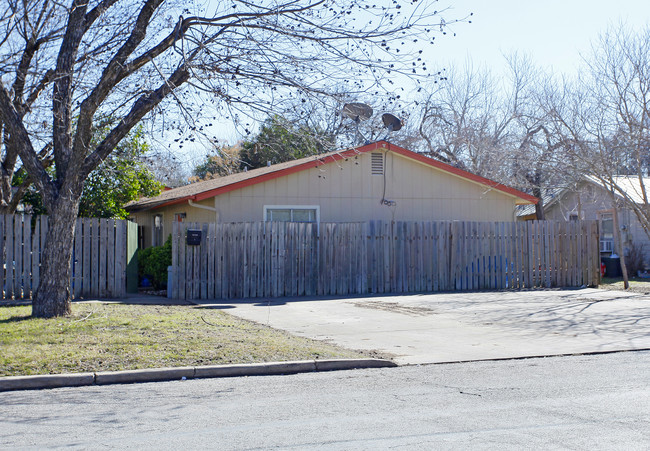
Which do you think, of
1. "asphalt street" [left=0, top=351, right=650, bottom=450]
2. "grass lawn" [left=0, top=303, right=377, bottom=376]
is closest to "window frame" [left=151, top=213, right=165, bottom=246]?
"grass lawn" [left=0, top=303, right=377, bottom=376]

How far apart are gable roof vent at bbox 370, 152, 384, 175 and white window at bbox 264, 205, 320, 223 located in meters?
2.12

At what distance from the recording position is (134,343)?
9.16m

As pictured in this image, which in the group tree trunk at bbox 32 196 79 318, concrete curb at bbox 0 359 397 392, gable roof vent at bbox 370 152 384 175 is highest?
gable roof vent at bbox 370 152 384 175

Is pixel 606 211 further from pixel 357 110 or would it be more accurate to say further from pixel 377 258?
pixel 357 110

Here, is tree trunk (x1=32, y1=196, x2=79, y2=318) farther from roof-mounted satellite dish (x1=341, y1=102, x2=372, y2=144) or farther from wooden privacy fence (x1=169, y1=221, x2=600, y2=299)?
roof-mounted satellite dish (x1=341, y1=102, x2=372, y2=144)

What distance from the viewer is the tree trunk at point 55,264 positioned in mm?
10961

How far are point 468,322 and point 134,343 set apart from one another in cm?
604

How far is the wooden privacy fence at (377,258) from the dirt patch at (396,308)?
2098 mm

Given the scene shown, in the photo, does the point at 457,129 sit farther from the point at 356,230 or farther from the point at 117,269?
the point at 117,269

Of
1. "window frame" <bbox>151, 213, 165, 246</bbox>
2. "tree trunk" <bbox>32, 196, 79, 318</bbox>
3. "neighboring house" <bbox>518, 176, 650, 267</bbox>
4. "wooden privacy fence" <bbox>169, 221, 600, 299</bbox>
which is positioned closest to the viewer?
"tree trunk" <bbox>32, 196, 79, 318</bbox>

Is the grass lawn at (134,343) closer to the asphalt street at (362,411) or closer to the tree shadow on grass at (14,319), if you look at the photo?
the tree shadow on grass at (14,319)

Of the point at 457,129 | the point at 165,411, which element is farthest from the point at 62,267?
the point at 457,129

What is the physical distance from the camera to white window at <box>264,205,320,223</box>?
18.6 metres

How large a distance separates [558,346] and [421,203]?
430 inches
